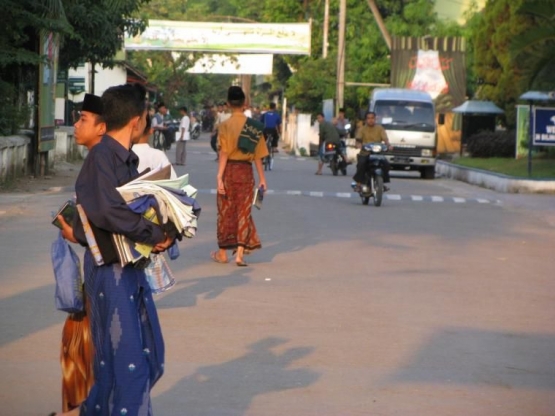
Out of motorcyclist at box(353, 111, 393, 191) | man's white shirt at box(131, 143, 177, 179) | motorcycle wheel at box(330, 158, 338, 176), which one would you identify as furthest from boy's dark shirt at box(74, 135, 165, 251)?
motorcycle wheel at box(330, 158, 338, 176)

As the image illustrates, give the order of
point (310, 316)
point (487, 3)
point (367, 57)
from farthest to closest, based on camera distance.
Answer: point (367, 57) → point (487, 3) → point (310, 316)

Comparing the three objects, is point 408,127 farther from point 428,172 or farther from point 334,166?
point 334,166

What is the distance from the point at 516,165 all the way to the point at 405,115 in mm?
3639

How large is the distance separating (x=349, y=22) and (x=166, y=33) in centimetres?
931

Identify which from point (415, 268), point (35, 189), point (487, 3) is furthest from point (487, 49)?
point (415, 268)

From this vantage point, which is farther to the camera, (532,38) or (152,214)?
(532,38)

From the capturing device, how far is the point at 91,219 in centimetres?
528

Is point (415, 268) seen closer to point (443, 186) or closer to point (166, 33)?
point (443, 186)

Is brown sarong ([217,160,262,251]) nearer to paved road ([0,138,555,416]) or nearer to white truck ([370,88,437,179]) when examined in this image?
A: paved road ([0,138,555,416])

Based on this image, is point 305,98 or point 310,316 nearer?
point 310,316

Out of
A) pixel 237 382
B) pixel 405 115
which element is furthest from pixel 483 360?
pixel 405 115

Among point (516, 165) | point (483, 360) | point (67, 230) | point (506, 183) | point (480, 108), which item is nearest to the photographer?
point (67, 230)

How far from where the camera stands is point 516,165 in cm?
3334

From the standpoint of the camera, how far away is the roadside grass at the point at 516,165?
2978 centimetres
